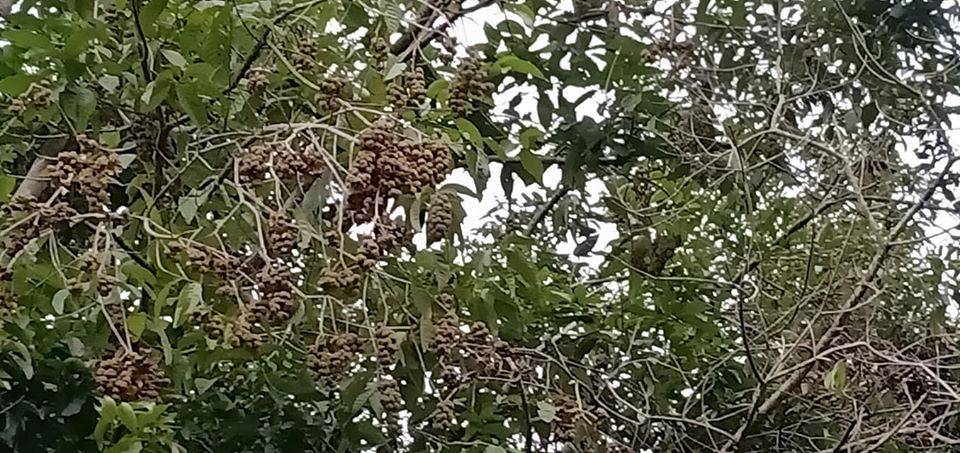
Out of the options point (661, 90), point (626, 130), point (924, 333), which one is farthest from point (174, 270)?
point (924, 333)

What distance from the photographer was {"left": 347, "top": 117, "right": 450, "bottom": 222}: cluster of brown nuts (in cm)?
91

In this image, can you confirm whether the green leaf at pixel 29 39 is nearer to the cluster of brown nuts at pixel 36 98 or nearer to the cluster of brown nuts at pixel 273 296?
the cluster of brown nuts at pixel 36 98

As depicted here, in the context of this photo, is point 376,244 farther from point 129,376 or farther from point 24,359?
point 24,359

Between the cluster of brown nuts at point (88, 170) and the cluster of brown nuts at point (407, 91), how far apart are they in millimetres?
247

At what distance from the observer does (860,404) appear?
139 centimetres

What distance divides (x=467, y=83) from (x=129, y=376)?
0.39 meters

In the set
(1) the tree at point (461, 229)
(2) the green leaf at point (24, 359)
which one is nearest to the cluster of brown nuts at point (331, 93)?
(1) the tree at point (461, 229)

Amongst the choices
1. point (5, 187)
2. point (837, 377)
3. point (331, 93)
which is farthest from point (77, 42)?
point (837, 377)

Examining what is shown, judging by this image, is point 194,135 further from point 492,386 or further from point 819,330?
point 819,330

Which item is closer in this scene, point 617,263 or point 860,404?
point 860,404

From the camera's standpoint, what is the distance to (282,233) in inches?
38.1

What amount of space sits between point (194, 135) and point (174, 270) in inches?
7.8

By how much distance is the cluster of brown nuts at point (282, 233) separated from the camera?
97cm

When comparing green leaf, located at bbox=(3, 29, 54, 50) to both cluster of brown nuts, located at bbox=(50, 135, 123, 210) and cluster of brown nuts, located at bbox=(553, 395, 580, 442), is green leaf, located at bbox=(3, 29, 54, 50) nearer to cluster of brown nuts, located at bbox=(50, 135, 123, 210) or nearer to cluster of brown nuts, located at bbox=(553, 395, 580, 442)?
cluster of brown nuts, located at bbox=(50, 135, 123, 210)
